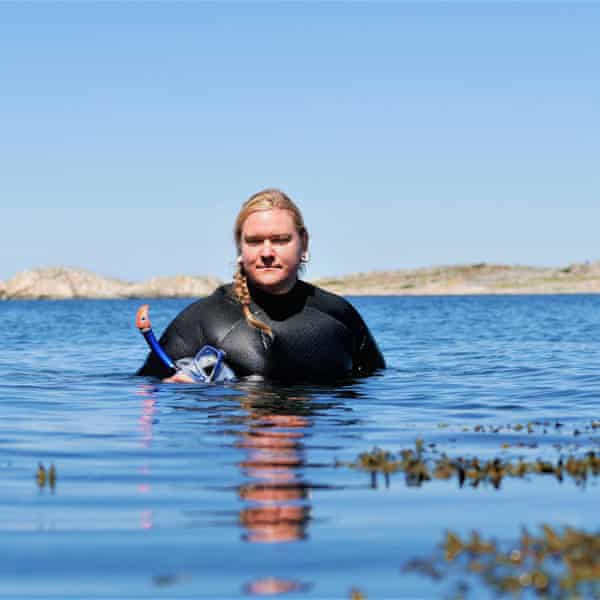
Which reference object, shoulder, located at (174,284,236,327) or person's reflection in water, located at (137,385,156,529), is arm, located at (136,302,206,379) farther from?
person's reflection in water, located at (137,385,156,529)

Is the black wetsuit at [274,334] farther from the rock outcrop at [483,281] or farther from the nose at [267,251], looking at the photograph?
the rock outcrop at [483,281]

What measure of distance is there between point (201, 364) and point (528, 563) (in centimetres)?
768

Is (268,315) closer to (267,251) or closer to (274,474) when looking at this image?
(267,251)

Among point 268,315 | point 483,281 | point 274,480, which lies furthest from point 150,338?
point 483,281

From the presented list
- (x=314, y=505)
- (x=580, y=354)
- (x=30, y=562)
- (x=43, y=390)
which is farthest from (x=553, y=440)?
(x=580, y=354)

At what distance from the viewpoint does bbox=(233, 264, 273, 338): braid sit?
10.9 meters

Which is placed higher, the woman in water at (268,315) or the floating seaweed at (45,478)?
the woman in water at (268,315)

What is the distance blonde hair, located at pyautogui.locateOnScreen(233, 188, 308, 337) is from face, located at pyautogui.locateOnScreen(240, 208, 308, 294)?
6 centimetres

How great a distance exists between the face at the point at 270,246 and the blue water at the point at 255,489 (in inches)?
47.1

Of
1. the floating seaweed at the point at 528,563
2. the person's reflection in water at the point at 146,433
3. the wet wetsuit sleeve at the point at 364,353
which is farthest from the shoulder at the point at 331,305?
the floating seaweed at the point at 528,563

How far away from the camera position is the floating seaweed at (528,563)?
3561 millimetres

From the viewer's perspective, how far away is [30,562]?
4152 millimetres

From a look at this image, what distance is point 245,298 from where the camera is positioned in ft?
36.4

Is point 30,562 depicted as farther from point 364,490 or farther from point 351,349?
point 351,349
